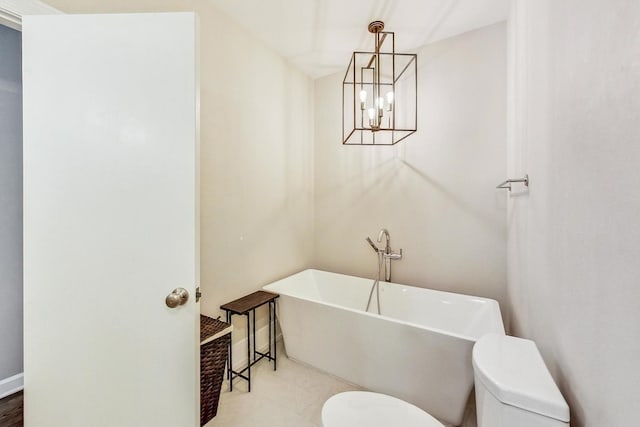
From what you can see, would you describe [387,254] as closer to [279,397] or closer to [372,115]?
[372,115]

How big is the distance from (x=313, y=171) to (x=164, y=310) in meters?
2.19

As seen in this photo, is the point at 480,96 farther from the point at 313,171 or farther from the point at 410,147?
the point at 313,171

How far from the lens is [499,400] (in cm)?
76

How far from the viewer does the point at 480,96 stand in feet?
6.92

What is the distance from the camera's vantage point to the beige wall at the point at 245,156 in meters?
1.87

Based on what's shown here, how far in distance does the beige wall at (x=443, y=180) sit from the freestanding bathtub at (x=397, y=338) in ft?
0.88

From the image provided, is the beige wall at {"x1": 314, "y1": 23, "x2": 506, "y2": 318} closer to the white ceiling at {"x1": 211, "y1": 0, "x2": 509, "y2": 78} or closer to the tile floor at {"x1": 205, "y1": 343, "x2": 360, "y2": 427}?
the white ceiling at {"x1": 211, "y1": 0, "x2": 509, "y2": 78}

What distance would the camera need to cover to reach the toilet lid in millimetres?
1032

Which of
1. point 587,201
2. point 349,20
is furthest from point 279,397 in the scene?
point 349,20

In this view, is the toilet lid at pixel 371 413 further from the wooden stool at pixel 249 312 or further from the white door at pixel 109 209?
the wooden stool at pixel 249 312

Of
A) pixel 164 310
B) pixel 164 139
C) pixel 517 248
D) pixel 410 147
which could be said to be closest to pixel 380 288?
pixel 517 248

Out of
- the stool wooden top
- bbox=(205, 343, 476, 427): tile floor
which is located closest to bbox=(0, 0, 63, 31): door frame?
the stool wooden top

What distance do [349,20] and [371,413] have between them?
251 centimetres

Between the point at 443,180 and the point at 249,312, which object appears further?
the point at 443,180
